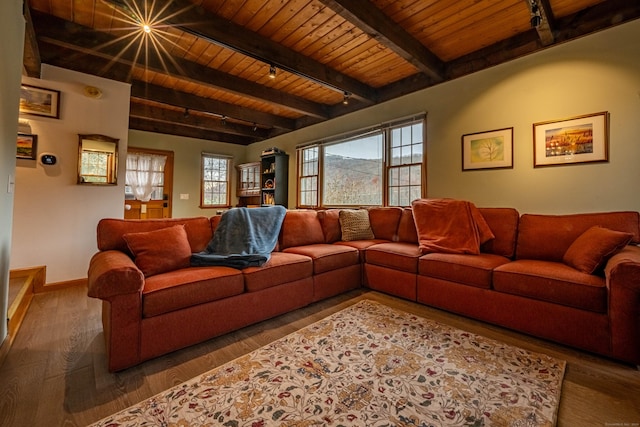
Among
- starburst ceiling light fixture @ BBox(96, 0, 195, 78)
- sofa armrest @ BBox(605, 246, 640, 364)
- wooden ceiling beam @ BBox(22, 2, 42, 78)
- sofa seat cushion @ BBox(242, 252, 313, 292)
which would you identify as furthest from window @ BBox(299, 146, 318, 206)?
sofa armrest @ BBox(605, 246, 640, 364)

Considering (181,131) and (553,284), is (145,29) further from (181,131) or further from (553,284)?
(553,284)

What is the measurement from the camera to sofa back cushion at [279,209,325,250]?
3.10m

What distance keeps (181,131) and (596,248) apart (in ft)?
23.0

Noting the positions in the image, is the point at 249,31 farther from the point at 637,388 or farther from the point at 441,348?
the point at 637,388

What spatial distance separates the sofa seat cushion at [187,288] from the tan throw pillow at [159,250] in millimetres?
71

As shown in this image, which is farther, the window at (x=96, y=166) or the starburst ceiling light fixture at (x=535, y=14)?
the window at (x=96, y=166)

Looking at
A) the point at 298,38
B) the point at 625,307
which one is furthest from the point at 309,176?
the point at 625,307

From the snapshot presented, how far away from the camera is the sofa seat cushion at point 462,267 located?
7.46 feet

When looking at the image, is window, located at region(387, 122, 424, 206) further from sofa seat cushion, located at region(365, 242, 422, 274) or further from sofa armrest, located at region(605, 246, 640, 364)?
sofa armrest, located at region(605, 246, 640, 364)

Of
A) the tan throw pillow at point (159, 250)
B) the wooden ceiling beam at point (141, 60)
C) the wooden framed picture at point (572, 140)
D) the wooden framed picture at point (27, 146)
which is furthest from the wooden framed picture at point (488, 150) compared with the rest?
the wooden framed picture at point (27, 146)

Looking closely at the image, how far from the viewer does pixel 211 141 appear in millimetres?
6711

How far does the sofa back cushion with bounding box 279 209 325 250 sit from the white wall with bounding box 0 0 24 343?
2106 mm

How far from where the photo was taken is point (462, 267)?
2387 mm

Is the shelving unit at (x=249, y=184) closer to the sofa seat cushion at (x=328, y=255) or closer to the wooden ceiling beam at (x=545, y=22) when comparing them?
the sofa seat cushion at (x=328, y=255)
